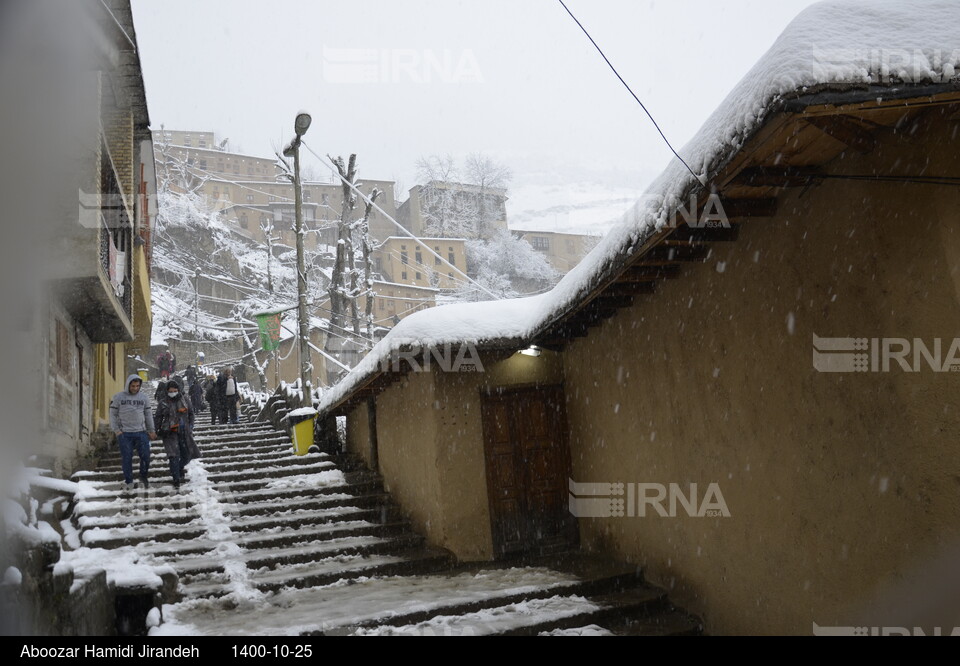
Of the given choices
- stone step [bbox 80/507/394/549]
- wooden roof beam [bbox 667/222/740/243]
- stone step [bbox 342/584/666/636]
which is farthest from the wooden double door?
wooden roof beam [bbox 667/222/740/243]

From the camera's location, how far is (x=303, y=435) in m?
14.8

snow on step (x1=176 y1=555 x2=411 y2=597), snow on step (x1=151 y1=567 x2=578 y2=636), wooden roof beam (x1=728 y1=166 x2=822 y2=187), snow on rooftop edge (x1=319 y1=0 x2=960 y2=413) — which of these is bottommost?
snow on step (x1=151 y1=567 x2=578 y2=636)

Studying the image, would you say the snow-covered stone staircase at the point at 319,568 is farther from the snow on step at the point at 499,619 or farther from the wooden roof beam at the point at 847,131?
the wooden roof beam at the point at 847,131

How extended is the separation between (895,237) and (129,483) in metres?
11.6

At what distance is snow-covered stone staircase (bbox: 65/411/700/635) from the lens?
7.34 meters

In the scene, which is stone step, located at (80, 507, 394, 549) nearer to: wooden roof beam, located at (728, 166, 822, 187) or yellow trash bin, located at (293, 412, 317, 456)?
yellow trash bin, located at (293, 412, 317, 456)

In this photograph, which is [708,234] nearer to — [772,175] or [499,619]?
[772,175]

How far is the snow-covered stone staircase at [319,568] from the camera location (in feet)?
24.1

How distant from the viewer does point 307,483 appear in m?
12.4

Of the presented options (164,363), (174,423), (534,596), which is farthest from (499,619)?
(164,363)

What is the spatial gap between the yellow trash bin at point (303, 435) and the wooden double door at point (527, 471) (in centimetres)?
603

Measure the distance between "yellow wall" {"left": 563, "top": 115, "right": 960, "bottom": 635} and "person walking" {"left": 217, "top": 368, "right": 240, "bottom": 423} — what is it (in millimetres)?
14757
